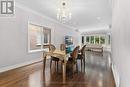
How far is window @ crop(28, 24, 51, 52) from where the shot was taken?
6070 mm

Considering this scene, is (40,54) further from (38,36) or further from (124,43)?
(124,43)

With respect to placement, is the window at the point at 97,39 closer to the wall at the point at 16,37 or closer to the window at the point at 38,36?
the window at the point at 38,36

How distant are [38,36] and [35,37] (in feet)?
0.90

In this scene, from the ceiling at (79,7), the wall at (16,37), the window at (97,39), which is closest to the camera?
the wall at (16,37)

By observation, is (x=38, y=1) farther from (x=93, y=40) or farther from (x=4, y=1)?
(x=93, y=40)

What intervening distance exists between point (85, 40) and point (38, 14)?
1051 cm

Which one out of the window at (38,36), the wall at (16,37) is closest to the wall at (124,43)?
the wall at (16,37)

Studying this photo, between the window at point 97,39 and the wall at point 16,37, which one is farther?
the window at point 97,39

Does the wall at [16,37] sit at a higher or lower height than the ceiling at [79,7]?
lower

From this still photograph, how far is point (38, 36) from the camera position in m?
6.71

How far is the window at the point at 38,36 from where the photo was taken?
239 inches

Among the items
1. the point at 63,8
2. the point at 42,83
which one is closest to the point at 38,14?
the point at 63,8

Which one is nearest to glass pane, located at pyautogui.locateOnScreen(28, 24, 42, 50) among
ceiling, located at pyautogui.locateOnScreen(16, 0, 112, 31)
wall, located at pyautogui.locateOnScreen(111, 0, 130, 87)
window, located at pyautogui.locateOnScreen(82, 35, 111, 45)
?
ceiling, located at pyautogui.locateOnScreen(16, 0, 112, 31)

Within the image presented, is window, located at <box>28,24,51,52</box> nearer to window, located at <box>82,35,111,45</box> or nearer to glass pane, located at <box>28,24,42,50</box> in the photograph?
glass pane, located at <box>28,24,42,50</box>
